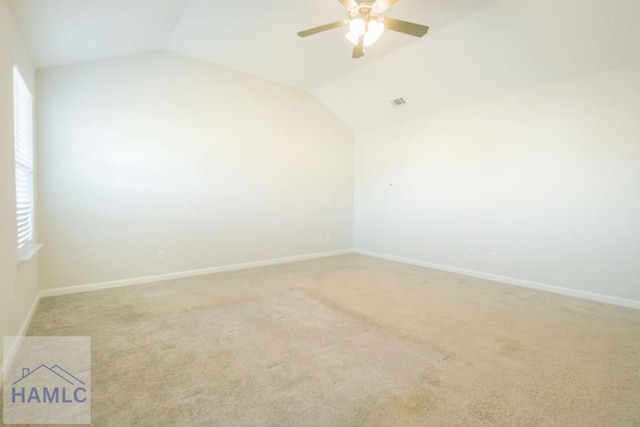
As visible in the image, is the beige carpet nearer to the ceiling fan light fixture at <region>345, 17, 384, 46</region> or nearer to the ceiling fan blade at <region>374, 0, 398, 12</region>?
the ceiling fan light fixture at <region>345, 17, 384, 46</region>

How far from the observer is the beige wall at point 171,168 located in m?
3.55


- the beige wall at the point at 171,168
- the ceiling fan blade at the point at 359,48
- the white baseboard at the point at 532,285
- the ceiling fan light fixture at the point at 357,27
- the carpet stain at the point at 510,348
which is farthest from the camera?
the beige wall at the point at 171,168

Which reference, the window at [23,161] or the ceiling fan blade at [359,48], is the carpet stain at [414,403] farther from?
the window at [23,161]

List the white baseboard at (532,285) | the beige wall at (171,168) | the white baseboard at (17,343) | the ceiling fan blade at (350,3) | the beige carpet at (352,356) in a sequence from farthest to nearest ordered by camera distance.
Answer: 1. the beige wall at (171,168)
2. the white baseboard at (532,285)
3. the ceiling fan blade at (350,3)
4. the white baseboard at (17,343)
5. the beige carpet at (352,356)

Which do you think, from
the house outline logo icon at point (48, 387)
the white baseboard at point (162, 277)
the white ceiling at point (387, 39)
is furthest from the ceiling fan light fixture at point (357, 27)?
the white baseboard at point (162, 277)

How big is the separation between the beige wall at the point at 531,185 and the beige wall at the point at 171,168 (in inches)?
68.1

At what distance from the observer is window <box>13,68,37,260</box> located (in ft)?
8.44

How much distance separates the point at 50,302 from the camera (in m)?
Answer: 3.31

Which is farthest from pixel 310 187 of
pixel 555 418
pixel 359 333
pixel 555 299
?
pixel 555 418

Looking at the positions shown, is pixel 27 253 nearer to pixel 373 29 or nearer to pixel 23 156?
pixel 23 156

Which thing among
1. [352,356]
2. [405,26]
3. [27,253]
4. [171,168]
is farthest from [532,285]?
[27,253]

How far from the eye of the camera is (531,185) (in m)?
3.95

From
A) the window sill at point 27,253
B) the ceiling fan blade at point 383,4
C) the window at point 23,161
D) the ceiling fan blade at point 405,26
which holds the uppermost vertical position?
the ceiling fan blade at point 383,4

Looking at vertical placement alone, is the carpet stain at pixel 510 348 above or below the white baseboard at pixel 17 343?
below
